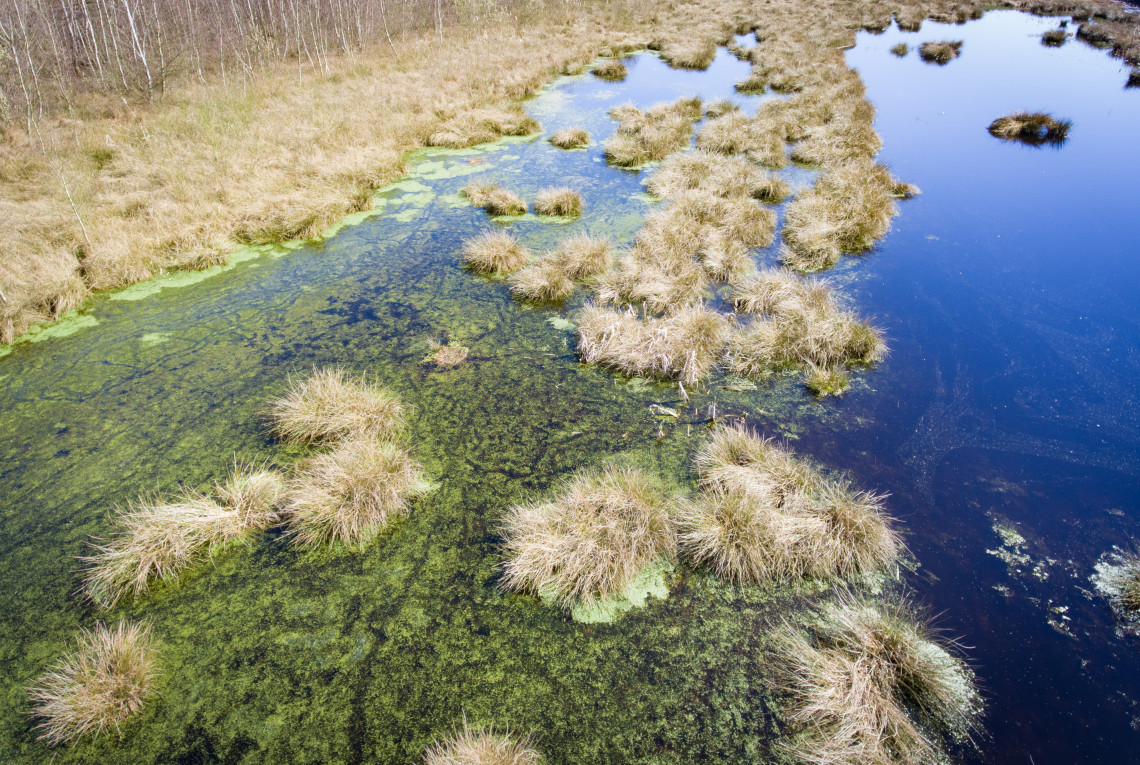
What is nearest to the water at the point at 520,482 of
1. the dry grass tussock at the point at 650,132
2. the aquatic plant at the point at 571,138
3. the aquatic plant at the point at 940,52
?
the dry grass tussock at the point at 650,132

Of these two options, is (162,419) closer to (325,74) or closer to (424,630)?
(424,630)

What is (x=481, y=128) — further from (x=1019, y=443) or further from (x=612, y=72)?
(x=1019, y=443)

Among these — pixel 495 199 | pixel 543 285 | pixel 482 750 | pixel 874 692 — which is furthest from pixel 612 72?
pixel 482 750

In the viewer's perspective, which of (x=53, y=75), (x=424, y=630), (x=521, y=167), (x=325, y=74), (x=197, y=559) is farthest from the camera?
(x=325, y=74)

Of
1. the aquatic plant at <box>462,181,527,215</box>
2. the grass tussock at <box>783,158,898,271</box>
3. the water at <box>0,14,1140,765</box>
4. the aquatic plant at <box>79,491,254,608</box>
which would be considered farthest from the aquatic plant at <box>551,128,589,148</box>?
the aquatic plant at <box>79,491,254,608</box>

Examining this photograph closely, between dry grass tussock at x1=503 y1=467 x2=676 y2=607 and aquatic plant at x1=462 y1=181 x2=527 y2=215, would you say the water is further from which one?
aquatic plant at x1=462 y1=181 x2=527 y2=215

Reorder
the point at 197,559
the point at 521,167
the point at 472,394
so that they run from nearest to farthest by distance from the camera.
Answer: the point at 197,559
the point at 472,394
the point at 521,167

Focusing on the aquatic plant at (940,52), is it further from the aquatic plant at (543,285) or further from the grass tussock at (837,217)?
the aquatic plant at (543,285)

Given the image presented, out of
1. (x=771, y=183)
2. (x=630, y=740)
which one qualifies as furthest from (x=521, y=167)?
(x=630, y=740)
